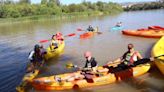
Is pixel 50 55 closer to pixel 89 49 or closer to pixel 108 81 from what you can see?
pixel 89 49

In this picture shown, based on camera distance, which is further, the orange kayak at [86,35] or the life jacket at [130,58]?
the orange kayak at [86,35]

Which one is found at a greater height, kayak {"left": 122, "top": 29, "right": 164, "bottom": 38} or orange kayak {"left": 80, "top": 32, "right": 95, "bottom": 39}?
kayak {"left": 122, "top": 29, "right": 164, "bottom": 38}

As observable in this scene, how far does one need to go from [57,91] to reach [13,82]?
2709mm

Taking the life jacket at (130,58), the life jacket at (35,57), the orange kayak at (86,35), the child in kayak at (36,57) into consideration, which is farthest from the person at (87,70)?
the orange kayak at (86,35)

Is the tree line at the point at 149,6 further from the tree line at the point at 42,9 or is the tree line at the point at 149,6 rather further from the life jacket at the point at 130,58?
the life jacket at the point at 130,58

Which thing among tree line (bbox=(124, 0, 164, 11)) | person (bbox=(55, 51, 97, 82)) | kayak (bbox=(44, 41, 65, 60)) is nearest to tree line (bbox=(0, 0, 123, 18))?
tree line (bbox=(124, 0, 164, 11))

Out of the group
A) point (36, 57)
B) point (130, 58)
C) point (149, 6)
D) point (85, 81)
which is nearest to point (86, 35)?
point (36, 57)

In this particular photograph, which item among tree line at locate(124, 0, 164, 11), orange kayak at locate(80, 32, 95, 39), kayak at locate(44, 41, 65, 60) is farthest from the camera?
tree line at locate(124, 0, 164, 11)

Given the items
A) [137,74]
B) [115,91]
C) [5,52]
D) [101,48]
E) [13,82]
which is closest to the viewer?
[115,91]

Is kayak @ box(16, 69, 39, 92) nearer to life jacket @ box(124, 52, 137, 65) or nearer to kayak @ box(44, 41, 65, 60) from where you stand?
kayak @ box(44, 41, 65, 60)

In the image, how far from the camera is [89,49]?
19.1 meters

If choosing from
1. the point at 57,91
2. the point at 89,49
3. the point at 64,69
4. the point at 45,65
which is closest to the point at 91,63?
the point at 57,91

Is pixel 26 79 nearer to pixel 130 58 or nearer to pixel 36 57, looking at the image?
pixel 36 57

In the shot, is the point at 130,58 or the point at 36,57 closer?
the point at 130,58
